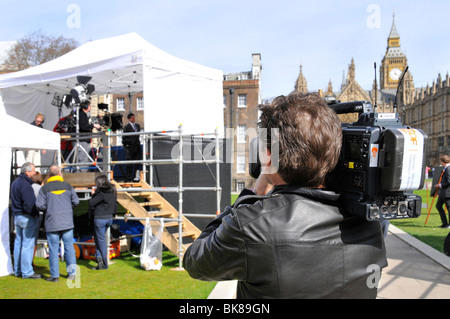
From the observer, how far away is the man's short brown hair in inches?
57.6

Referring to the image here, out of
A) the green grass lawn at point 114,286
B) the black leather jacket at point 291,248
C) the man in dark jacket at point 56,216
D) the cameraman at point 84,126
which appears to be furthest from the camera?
the cameraman at point 84,126

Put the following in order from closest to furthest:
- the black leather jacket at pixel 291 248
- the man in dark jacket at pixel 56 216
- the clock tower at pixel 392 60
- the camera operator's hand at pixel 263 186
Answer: the black leather jacket at pixel 291 248
the camera operator's hand at pixel 263 186
the man in dark jacket at pixel 56 216
the clock tower at pixel 392 60

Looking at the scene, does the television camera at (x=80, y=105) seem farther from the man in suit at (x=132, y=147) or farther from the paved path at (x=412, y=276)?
the paved path at (x=412, y=276)

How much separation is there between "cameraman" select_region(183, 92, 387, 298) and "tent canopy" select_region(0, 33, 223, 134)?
24.8ft

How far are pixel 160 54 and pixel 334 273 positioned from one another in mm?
8522

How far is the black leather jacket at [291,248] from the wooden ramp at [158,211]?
6764mm

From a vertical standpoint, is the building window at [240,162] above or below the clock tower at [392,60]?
below

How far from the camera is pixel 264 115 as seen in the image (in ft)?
5.11

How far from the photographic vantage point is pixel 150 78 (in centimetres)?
889

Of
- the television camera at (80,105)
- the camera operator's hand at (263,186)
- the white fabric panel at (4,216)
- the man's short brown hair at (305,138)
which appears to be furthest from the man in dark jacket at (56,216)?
the man's short brown hair at (305,138)

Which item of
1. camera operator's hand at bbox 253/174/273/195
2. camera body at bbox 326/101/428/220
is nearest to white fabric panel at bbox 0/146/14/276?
camera operator's hand at bbox 253/174/273/195

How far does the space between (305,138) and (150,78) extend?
794 centimetres

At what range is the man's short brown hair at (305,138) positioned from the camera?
1.46 m

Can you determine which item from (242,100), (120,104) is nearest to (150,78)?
(120,104)
